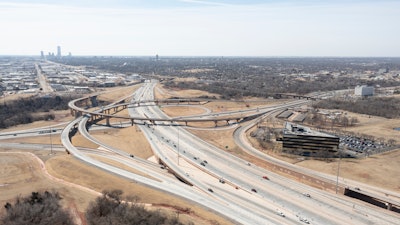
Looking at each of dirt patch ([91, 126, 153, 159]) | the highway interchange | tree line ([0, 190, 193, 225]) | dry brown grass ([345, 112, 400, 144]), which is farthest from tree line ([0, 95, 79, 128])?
dry brown grass ([345, 112, 400, 144])

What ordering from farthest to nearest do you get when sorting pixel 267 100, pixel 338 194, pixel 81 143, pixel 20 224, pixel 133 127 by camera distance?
pixel 267 100 → pixel 133 127 → pixel 81 143 → pixel 338 194 → pixel 20 224

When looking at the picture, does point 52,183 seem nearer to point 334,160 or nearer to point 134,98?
point 334,160

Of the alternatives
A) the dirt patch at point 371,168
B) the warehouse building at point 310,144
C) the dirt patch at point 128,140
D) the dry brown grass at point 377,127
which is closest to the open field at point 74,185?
the dirt patch at point 128,140

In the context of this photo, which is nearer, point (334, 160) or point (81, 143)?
point (334, 160)

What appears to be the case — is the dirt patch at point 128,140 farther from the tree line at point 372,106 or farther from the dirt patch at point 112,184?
the tree line at point 372,106

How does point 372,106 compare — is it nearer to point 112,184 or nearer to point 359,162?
point 359,162

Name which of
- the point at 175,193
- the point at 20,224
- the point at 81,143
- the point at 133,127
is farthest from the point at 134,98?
the point at 20,224

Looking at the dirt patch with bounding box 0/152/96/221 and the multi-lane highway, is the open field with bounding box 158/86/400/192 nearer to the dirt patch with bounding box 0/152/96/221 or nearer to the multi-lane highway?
the multi-lane highway
